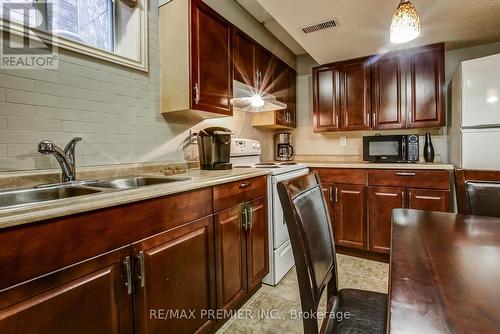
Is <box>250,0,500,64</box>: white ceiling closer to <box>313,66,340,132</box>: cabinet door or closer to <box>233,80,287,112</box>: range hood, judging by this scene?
<box>313,66,340,132</box>: cabinet door

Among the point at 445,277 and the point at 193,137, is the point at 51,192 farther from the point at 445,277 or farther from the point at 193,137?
the point at 445,277

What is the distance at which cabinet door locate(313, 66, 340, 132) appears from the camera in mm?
3045

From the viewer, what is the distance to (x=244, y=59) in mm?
2344

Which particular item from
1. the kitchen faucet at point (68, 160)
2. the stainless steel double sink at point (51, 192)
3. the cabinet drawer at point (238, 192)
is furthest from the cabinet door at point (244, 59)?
the kitchen faucet at point (68, 160)

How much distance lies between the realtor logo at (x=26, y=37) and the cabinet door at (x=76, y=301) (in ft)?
3.56

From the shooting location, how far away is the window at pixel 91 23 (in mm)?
1281

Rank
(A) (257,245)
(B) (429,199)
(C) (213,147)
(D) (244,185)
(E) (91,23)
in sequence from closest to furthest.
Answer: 1. (E) (91,23)
2. (D) (244,185)
3. (A) (257,245)
4. (C) (213,147)
5. (B) (429,199)

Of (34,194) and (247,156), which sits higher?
(247,156)

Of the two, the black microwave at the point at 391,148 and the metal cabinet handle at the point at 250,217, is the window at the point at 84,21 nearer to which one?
the metal cabinet handle at the point at 250,217

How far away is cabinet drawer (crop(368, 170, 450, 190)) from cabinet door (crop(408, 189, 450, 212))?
0.15 feet

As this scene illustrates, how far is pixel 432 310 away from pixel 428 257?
11.9 inches

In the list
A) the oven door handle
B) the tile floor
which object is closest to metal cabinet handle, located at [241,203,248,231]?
the tile floor

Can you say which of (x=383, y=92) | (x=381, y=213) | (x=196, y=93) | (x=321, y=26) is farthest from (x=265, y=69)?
(x=381, y=213)

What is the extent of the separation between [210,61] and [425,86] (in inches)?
85.8
